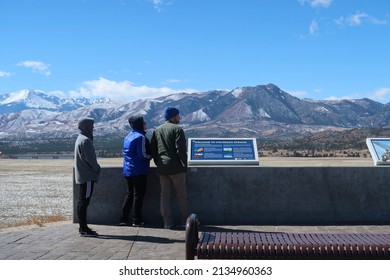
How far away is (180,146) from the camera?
7.40 meters

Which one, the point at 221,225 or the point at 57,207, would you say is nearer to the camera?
the point at 221,225

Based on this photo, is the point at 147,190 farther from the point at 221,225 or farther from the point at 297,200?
the point at 297,200

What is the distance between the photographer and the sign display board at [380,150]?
325 inches

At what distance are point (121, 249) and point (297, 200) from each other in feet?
9.40

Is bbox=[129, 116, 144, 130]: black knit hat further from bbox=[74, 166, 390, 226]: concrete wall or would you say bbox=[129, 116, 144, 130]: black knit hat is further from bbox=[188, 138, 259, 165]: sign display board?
bbox=[188, 138, 259, 165]: sign display board

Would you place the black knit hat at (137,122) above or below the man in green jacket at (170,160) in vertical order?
above

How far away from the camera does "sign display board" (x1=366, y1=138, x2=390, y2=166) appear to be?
27.1 feet

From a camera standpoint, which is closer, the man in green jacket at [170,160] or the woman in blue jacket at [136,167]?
the man in green jacket at [170,160]

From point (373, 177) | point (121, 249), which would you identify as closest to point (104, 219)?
point (121, 249)

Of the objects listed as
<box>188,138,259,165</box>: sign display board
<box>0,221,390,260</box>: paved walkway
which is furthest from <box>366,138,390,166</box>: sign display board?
<box>188,138,259,165</box>: sign display board

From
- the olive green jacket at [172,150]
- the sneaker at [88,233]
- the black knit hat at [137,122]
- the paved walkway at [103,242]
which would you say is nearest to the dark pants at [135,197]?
the paved walkway at [103,242]

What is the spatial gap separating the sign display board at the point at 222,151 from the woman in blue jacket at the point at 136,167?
0.81m

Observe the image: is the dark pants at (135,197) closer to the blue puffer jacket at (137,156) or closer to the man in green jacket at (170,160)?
the blue puffer jacket at (137,156)
